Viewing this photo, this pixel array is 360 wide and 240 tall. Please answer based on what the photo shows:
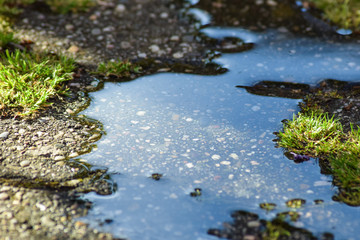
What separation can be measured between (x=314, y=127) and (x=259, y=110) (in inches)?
31.1

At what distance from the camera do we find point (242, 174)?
3.66m

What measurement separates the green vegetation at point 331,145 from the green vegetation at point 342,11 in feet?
8.49

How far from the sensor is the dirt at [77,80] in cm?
324

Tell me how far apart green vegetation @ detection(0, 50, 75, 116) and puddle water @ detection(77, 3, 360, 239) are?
55 centimetres

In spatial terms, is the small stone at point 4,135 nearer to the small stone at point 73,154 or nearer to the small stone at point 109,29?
the small stone at point 73,154

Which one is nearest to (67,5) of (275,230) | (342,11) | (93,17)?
(93,17)

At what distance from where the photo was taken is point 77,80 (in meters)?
4.97

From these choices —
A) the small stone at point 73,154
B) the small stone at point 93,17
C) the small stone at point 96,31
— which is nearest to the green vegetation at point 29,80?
the small stone at point 73,154

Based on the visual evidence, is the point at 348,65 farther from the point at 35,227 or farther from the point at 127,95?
the point at 35,227

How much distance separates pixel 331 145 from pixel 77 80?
3.38 metres

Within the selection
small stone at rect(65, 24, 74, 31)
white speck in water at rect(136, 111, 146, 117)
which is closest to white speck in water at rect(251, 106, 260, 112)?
white speck in water at rect(136, 111, 146, 117)

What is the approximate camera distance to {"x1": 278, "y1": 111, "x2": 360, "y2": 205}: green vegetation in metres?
3.44

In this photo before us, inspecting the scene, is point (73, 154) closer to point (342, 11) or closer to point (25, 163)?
point (25, 163)

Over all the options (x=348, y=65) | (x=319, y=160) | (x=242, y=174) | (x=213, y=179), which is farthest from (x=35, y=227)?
(x=348, y=65)
